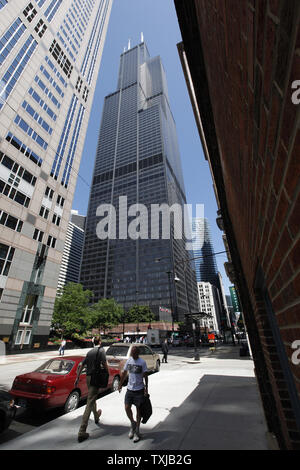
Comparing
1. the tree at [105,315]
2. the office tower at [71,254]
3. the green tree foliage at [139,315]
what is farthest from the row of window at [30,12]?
the office tower at [71,254]

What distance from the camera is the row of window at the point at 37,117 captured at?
31561 millimetres

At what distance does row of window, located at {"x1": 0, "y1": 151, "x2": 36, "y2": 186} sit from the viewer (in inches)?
1042

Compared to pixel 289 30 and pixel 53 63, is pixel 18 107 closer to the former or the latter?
pixel 53 63

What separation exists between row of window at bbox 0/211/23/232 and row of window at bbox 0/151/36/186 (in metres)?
5.64

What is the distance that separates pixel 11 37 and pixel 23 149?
651 inches

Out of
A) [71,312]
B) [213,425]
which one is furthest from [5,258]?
[213,425]

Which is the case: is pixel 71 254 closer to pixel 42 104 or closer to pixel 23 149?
pixel 42 104

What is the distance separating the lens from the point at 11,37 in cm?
3102

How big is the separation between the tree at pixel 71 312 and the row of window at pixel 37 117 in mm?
26565

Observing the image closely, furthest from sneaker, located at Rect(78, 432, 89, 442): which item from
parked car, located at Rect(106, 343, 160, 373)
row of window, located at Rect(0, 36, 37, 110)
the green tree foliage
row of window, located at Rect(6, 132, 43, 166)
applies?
the green tree foliage

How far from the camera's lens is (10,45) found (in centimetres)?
3058

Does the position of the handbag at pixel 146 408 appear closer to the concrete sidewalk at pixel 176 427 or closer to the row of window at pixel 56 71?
the concrete sidewalk at pixel 176 427

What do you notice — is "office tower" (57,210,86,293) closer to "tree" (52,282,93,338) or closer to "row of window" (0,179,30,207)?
"tree" (52,282,93,338)

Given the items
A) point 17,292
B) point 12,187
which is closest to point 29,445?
point 17,292
